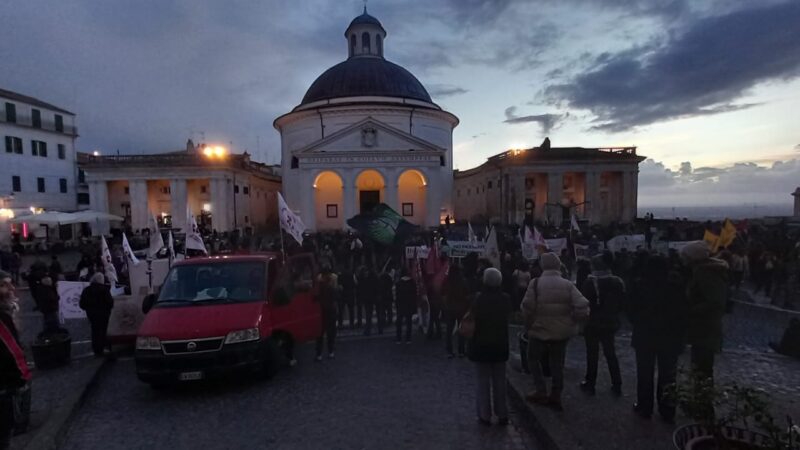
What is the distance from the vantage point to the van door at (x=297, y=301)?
7762 mm

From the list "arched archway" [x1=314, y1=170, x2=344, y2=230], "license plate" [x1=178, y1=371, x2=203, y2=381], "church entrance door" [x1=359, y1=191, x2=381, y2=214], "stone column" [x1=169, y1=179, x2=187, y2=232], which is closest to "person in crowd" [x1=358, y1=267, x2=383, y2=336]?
"license plate" [x1=178, y1=371, x2=203, y2=381]

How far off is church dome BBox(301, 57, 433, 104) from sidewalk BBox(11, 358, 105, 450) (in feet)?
126

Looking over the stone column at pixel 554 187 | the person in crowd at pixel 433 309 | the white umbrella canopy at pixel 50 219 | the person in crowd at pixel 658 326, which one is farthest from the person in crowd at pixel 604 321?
the stone column at pixel 554 187

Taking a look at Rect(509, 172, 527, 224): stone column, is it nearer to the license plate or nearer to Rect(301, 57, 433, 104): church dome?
Rect(301, 57, 433, 104): church dome

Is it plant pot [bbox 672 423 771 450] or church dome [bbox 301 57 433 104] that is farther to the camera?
church dome [bbox 301 57 433 104]

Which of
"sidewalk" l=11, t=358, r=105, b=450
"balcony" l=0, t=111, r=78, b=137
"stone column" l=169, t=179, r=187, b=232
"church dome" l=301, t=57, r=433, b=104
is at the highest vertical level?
"church dome" l=301, t=57, r=433, b=104

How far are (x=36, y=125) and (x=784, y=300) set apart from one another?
54.6 m

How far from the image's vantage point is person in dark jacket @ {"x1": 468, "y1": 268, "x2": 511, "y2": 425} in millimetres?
5281

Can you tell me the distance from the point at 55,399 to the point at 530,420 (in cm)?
709

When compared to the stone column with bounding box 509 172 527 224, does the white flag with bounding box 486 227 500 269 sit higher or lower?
lower

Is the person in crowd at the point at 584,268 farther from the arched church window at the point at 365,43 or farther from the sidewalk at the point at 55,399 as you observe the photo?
the arched church window at the point at 365,43

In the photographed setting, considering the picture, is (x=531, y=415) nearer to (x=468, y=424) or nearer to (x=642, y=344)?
(x=468, y=424)

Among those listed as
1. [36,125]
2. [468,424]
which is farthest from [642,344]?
[36,125]

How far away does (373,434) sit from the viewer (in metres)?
5.50
